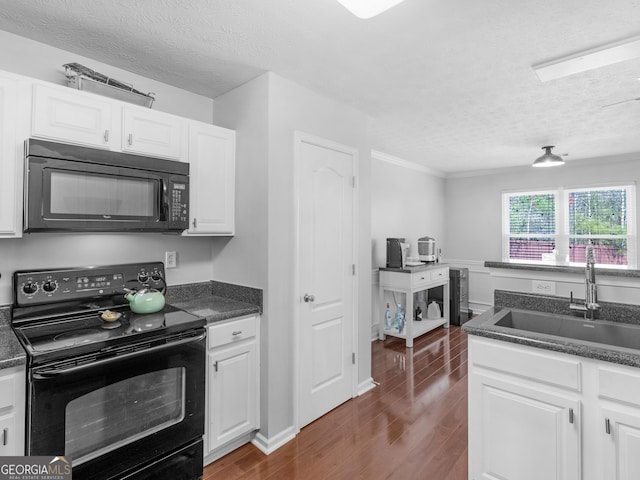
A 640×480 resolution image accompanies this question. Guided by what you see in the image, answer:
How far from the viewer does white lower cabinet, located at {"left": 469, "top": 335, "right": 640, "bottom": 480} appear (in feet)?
4.55

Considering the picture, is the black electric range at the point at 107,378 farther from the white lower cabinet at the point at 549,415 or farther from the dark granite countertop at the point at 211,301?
the white lower cabinet at the point at 549,415

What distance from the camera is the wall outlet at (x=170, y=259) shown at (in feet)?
8.12

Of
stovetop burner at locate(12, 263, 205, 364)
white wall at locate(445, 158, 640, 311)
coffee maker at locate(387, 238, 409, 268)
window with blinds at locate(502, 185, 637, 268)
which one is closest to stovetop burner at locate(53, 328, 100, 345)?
stovetop burner at locate(12, 263, 205, 364)

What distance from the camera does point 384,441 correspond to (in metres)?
2.33

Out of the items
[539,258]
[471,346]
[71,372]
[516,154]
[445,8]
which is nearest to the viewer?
[71,372]

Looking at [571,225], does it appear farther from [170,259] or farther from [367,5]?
[170,259]

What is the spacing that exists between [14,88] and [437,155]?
4350 mm

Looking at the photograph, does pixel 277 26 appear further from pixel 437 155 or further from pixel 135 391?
pixel 437 155

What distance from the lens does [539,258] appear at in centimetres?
540

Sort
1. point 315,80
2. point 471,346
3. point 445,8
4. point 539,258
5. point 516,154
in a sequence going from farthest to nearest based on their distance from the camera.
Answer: point 539,258 → point 516,154 → point 315,80 → point 471,346 → point 445,8

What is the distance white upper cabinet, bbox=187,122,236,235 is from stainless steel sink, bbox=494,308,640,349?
1811 millimetres

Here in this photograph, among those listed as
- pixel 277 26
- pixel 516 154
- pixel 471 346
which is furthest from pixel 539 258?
pixel 277 26

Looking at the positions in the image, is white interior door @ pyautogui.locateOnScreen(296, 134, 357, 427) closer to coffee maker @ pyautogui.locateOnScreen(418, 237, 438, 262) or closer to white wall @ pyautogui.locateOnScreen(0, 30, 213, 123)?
white wall @ pyautogui.locateOnScreen(0, 30, 213, 123)

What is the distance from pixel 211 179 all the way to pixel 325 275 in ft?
3.53
